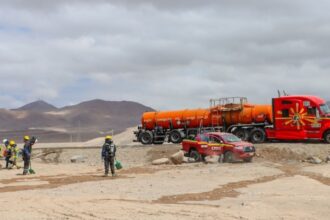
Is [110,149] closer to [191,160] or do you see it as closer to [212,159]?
[212,159]

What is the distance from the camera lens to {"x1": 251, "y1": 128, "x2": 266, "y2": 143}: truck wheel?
3541 cm

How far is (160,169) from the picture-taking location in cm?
2700

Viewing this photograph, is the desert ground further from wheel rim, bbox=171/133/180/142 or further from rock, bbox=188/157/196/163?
wheel rim, bbox=171/133/180/142

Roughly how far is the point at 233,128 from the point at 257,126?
1.84 metres

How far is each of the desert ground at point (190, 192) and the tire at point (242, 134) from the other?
209 inches

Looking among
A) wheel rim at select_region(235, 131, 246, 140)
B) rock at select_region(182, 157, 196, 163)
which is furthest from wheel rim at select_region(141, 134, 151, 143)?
rock at select_region(182, 157, 196, 163)

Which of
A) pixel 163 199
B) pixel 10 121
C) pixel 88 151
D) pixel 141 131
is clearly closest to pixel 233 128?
pixel 141 131

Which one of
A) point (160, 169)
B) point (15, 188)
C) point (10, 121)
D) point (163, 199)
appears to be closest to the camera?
point (163, 199)

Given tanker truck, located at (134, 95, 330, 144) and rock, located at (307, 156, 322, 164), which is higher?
tanker truck, located at (134, 95, 330, 144)

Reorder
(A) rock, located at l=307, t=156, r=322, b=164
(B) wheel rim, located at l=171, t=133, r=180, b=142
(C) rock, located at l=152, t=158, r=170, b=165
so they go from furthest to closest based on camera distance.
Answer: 1. (B) wheel rim, located at l=171, t=133, r=180, b=142
2. (C) rock, located at l=152, t=158, r=170, b=165
3. (A) rock, located at l=307, t=156, r=322, b=164

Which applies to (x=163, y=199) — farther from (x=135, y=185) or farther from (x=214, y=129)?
(x=214, y=129)

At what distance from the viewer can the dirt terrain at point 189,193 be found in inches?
492

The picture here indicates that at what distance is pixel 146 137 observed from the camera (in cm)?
4034

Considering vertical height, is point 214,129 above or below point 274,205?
above
